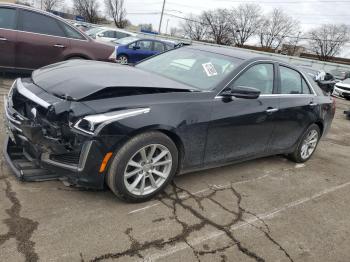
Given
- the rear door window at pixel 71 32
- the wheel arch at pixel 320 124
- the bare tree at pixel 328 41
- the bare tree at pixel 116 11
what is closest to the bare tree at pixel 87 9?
the bare tree at pixel 116 11

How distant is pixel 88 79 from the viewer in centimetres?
345

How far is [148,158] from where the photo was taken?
342 cm

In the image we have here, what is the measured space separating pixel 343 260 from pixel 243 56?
2.46 metres

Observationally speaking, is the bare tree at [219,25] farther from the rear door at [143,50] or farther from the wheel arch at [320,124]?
the wheel arch at [320,124]

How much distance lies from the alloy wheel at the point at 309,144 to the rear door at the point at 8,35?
566 centimetres

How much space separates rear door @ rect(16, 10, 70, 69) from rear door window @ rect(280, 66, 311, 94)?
4.80 meters

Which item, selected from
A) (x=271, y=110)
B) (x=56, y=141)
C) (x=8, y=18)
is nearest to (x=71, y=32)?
(x=8, y=18)

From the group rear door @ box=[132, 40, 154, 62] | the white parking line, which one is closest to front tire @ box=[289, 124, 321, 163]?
the white parking line

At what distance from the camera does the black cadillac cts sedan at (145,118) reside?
3088 millimetres

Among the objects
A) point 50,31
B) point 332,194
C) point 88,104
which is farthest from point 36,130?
point 50,31

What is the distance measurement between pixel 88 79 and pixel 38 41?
462 centimetres

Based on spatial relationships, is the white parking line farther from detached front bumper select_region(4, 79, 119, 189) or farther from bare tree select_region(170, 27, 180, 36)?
bare tree select_region(170, 27, 180, 36)

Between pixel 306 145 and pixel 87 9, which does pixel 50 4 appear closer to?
pixel 87 9

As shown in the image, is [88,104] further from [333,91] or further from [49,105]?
[333,91]
